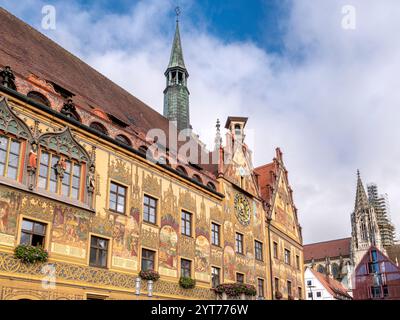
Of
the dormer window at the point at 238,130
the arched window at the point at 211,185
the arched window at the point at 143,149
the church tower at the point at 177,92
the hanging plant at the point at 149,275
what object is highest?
the church tower at the point at 177,92

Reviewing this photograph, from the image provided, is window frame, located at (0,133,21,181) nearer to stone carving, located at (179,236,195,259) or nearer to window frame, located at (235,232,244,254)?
stone carving, located at (179,236,195,259)

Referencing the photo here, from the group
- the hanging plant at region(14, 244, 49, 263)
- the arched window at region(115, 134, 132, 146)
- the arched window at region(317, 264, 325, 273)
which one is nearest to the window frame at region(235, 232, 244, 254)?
the arched window at region(115, 134, 132, 146)

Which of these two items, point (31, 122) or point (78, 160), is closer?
point (31, 122)

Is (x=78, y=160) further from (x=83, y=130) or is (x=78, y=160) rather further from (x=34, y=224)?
(x=34, y=224)

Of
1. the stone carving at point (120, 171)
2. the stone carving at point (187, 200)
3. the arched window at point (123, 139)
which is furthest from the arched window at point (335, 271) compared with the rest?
the stone carving at point (120, 171)

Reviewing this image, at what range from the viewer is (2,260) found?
12.4 m

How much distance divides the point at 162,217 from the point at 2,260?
24.3 ft

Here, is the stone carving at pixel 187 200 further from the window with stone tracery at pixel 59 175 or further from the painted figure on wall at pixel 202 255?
the window with stone tracery at pixel 59 175

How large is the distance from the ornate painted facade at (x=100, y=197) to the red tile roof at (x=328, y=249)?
6945cm

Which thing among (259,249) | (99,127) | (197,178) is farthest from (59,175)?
(259,249)

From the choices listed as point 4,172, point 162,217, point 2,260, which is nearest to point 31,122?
A: point 4,172

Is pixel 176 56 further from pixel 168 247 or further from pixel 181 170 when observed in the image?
pixel 168 247

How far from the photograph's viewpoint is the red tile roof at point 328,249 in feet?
297

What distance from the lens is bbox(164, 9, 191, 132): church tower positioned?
117ft
